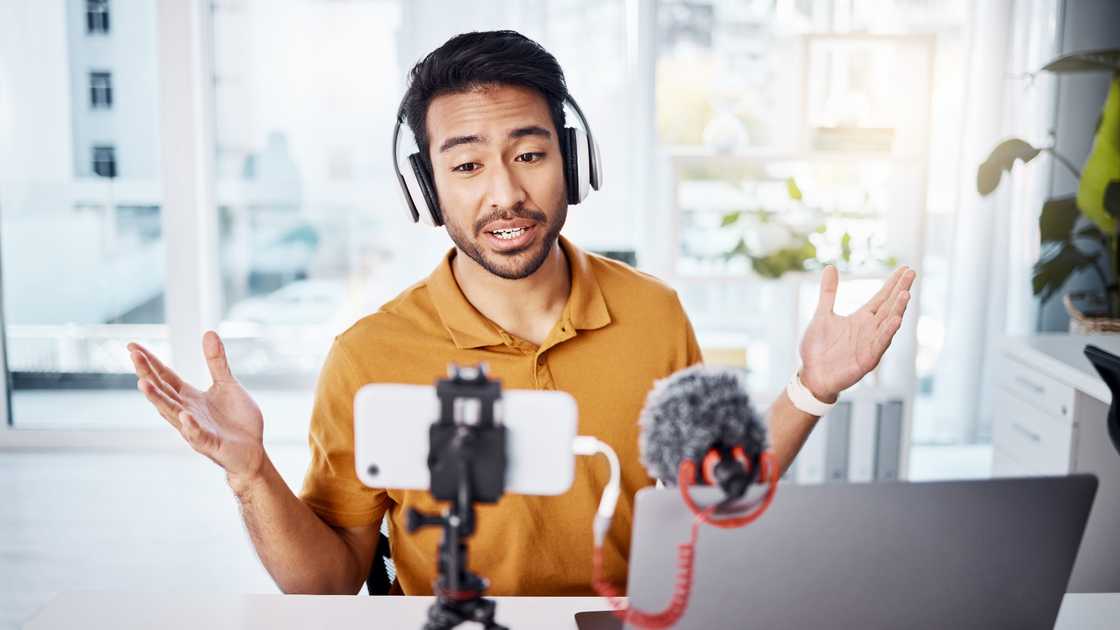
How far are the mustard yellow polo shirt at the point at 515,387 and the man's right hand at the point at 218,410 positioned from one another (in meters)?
0.22

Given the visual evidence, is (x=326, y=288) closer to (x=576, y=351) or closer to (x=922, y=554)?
(x=576, y=351)

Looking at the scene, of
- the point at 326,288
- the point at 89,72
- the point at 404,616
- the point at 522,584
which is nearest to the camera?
the point at 404,616

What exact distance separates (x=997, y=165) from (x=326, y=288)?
2.51 metres

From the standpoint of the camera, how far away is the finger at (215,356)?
115 cm

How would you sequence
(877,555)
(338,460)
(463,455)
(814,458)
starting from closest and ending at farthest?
(463,455) → (877,555) → (338,460) → (814,458)

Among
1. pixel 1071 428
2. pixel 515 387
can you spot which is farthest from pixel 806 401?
pixel 1071 428

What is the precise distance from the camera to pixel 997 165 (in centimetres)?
294

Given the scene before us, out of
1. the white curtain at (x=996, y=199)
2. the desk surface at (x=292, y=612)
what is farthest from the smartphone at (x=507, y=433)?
the white curtain at (x=996, y=199)

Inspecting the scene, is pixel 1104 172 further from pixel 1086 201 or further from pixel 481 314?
pixel 481 314

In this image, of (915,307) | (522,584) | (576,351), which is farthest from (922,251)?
(522,584)

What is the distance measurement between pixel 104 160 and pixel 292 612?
3147 mm

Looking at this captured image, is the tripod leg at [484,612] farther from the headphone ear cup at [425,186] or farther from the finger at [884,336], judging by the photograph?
the headphone ear cup at [425,186]

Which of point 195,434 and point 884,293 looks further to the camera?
point 884,293

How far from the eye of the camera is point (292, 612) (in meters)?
1.12
